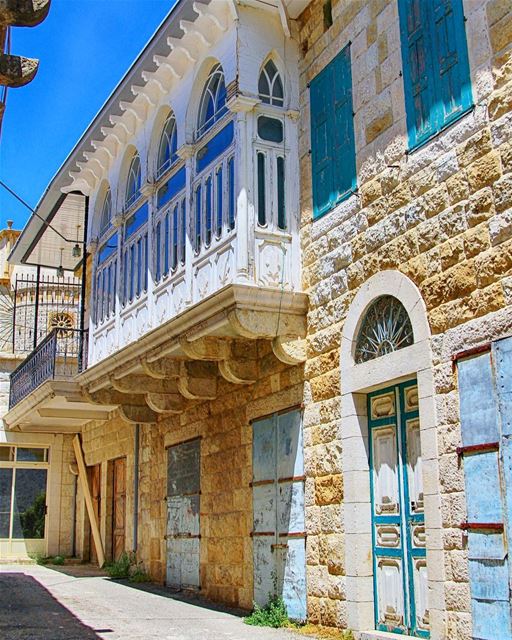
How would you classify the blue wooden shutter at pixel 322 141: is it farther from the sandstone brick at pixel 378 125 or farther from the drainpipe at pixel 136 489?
the drainpipe at pixel 136 489

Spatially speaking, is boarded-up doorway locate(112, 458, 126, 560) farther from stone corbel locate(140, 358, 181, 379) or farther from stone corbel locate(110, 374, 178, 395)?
stone corbel locate(140, 358, 181, 379)

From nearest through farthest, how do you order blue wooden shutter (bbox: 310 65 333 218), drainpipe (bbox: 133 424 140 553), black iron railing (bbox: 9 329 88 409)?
blue wooden shutter (bbox: 310 65 333 218) < drainpipe (bbox: 133 424 140 553) < black iron railing (bbox: 9 329 88 409)

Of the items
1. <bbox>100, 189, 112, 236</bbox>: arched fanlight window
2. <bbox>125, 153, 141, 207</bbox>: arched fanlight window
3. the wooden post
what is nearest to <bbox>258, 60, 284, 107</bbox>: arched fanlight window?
<bbox>125, 153, 141, 207</bbox>: arched fanlight window

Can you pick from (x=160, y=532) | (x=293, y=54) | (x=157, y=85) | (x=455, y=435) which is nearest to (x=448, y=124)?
(x=455, y=435)

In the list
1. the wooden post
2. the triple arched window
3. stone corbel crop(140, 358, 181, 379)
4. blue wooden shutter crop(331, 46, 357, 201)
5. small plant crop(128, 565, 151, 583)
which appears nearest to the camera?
blue wooden shutter crop(331, 46, 357, 201)

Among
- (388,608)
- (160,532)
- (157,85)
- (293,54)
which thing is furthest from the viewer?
(160,532)

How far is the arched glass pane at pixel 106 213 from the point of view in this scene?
586 inches

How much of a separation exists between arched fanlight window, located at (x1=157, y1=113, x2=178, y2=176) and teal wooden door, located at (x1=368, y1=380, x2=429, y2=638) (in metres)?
5.39

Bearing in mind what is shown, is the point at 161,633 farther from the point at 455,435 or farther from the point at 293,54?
the point at 293,54

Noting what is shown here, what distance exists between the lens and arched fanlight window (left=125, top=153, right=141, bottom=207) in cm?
1362

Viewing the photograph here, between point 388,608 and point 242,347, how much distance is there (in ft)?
12.8

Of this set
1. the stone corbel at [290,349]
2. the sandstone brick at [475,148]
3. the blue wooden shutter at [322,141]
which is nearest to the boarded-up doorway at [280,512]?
the stone corbel at [290,349]

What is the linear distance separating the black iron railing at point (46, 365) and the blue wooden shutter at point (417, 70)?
9.07 m

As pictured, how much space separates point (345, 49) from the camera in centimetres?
948
